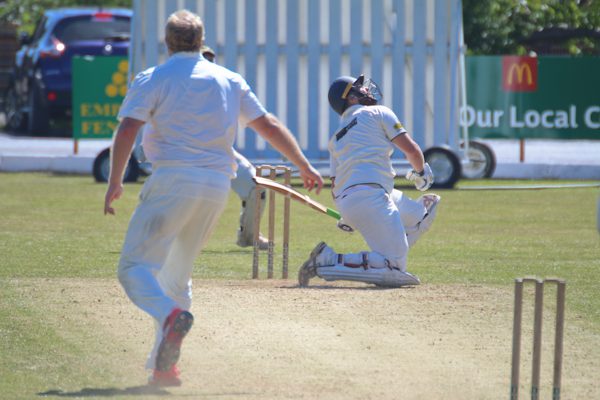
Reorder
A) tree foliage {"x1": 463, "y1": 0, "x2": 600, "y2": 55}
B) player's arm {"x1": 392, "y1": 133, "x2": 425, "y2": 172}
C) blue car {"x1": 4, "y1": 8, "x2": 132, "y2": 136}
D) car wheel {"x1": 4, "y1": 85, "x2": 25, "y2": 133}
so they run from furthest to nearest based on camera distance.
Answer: tree foliage {"x1": 463, "y1": 0, "x2": 600, "y2": 55} < car wheel {"x1": 4, "y1": 85, "x2": 25, "y2": 133} < blue car {"x1": 4, "y1": 8, "x2": 132, "y2": 136} < player's arm {"x1": 392, "y1": 133, "x2": 425, "y2": 172}

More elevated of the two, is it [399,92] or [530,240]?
[399,92]

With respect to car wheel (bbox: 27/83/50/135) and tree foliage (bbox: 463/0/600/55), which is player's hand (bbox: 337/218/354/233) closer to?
car wheel (bbox: 27/83/50/135)

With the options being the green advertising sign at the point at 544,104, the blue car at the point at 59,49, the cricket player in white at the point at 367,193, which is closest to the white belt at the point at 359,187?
the cricket player in white at the point at 367,193

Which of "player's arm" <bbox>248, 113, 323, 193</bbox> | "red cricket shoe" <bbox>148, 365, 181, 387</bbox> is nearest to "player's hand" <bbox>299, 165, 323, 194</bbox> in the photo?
"player's arm" <bbox>248, 113, 323, 193</bbox>

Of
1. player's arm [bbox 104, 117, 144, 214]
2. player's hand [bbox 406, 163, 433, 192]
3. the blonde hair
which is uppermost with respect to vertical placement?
the blonde hair

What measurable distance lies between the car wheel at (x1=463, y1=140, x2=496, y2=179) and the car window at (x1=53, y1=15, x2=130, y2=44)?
7451 millimetres

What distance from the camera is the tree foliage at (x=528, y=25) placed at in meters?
35.6

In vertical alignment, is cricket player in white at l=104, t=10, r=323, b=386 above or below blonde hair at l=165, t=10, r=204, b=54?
below

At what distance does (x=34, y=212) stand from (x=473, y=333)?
9.08 metres

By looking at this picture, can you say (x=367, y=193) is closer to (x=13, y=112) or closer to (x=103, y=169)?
(x=103, y=169)

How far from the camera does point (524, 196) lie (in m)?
19.0

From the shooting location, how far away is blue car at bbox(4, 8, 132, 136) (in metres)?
25.9

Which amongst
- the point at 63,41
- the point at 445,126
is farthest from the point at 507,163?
the point at 63,41

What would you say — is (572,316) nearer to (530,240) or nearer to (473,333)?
(473,333)
